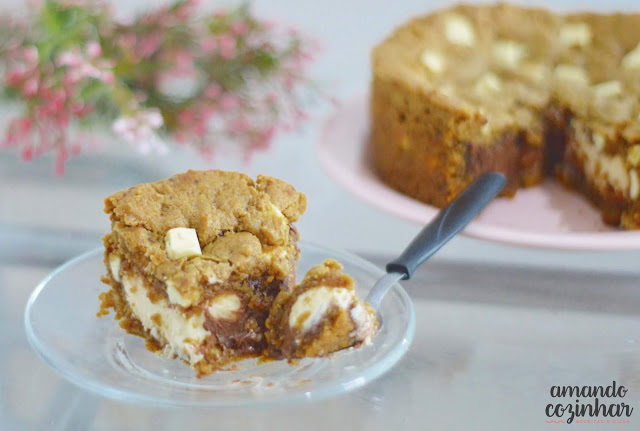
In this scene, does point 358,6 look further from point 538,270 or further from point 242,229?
point 242,229

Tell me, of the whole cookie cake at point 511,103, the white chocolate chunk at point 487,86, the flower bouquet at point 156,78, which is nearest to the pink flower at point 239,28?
the flower bouquet at point 156,78

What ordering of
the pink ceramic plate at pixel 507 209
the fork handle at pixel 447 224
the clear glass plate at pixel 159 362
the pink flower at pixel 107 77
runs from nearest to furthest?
the clear glass plate at pixel 159 362, the fork handle at pixel 447 224, the pink ceramic plate at pixel 507 209, the pink flower at pixel 107 77

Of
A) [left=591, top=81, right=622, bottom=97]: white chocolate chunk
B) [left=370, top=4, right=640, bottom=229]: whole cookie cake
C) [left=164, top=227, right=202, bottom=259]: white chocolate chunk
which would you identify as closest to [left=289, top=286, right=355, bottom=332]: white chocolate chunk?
[left=164, top=227, right=202, bottom=259]: white chocolate chunk

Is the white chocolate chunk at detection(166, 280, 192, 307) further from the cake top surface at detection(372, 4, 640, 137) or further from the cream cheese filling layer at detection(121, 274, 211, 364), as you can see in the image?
the cake top surface at detection(372, 4, 640, 137)

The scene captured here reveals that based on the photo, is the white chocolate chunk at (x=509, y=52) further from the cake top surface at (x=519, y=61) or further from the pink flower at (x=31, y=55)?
the pink flower at (x=31, y=55)

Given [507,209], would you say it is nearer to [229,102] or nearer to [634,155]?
[634,155]

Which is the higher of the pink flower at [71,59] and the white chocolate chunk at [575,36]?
the pink flower at [71,59]

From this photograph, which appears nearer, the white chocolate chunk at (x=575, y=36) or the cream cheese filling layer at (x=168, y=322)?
the cream cheese filling layer at (x=168, y=322)

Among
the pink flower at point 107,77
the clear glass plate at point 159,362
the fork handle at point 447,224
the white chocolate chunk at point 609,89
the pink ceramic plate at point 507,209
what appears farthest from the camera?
the white chocolate chunk at point 609,89
